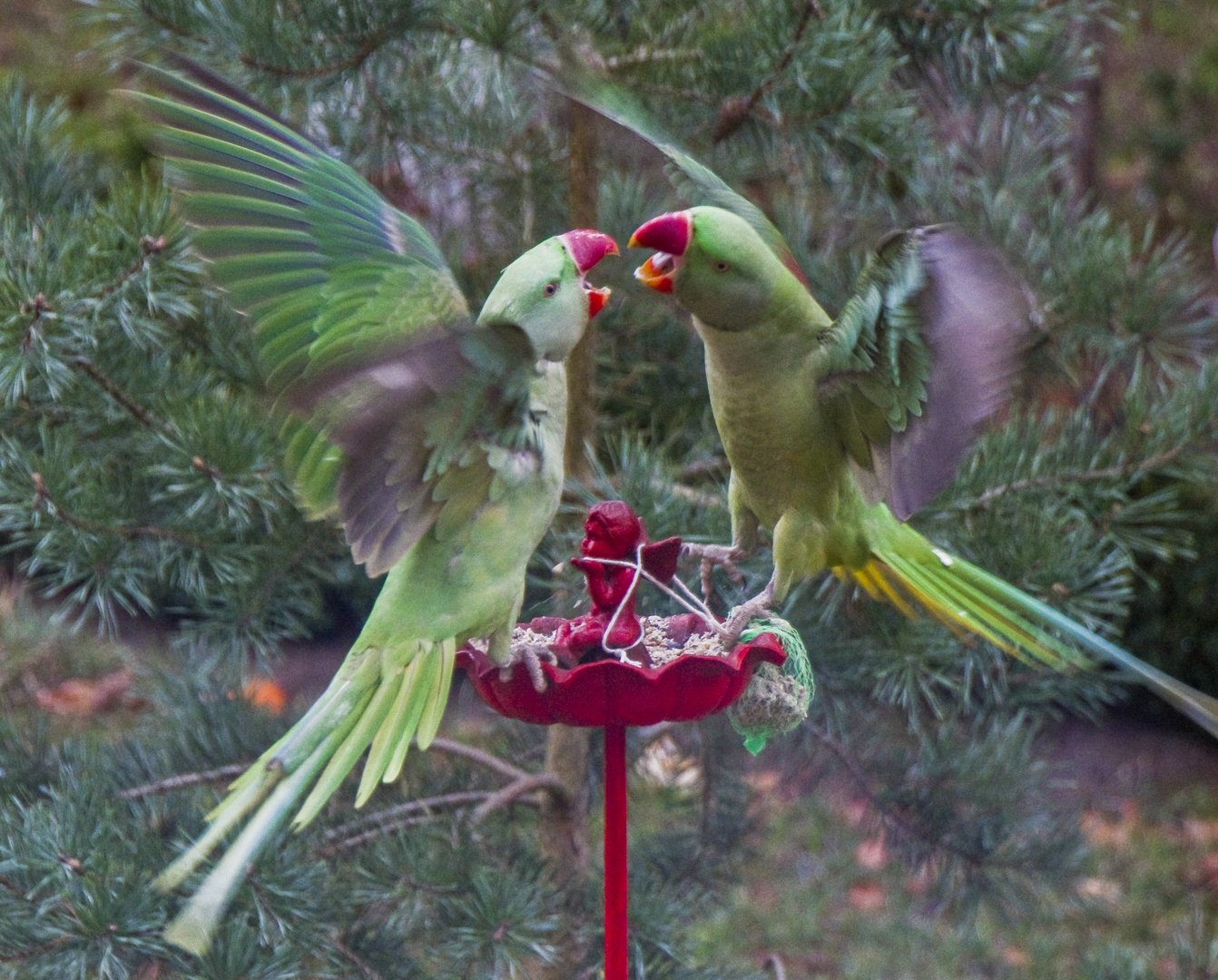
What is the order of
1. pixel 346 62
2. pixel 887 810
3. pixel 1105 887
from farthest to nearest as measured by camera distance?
1. pixel 1105 887
2. pixel 887 810
3. pixel 346 62

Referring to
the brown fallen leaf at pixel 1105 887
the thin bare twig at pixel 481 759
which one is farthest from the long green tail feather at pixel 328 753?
the brown fallen leaf at pixel 1105 887

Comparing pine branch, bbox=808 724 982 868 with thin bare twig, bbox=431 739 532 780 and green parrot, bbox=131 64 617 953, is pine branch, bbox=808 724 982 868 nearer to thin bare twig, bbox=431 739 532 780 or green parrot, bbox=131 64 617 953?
thin bare twig, bbox=431 739 532 780

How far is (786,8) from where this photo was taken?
1230 mm

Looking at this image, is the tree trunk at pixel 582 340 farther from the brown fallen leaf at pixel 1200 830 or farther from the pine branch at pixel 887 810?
the brown fallen leaf at pixel 1200 830

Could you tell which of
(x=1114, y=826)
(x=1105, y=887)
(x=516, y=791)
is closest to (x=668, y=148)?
(x=516, y=791)

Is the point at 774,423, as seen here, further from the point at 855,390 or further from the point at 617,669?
the point at 617,669

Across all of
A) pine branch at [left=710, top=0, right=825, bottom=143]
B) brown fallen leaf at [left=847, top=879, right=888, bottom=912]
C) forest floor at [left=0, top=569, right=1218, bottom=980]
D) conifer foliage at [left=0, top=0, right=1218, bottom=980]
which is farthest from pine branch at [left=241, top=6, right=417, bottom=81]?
brown fallen leaf at [left=847, top=879, right=888, bottom=912]

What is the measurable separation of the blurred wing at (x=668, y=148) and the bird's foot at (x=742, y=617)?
364mm

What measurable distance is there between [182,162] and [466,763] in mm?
837

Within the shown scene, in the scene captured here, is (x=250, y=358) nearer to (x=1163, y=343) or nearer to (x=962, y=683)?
(x=962, y=683)

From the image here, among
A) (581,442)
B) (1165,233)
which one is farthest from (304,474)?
(1165,233)

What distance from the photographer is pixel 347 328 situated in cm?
109

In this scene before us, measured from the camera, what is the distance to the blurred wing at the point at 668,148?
1.16 meters

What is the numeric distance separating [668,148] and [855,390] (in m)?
0.30
